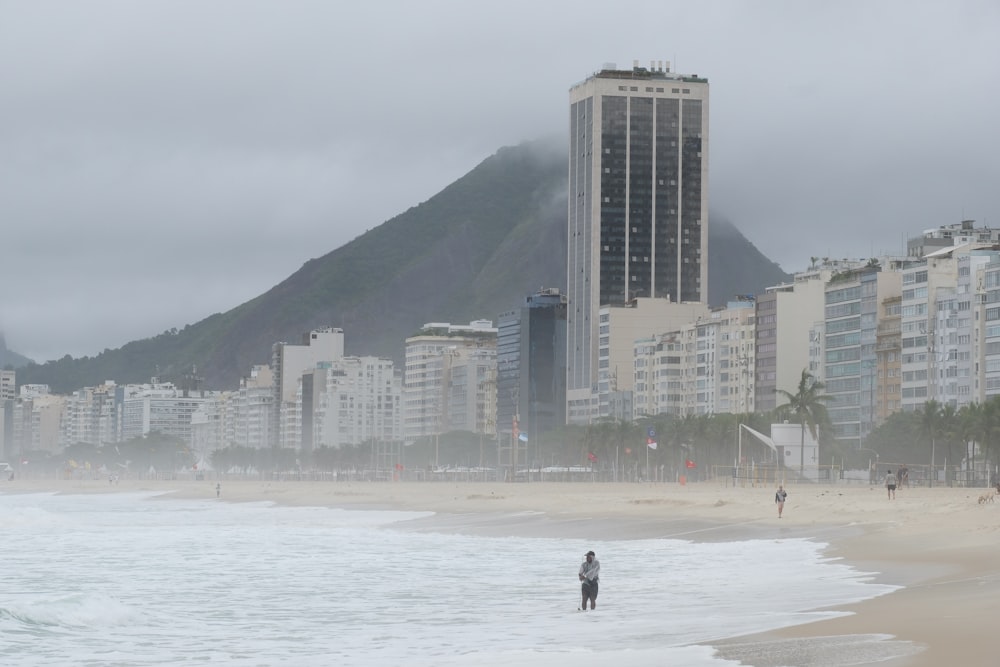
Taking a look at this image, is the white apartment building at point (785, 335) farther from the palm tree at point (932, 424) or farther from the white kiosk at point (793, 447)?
the palm tree at point (932, 424)

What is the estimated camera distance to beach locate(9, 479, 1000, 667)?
2298cm

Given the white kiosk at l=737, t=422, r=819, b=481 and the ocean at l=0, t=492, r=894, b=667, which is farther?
the white kiosk at l=737, t=422, r=819, b=481

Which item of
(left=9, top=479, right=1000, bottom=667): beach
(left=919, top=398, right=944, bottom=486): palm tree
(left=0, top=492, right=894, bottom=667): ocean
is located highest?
(left=919, top=398, right=944, bottom=486): palm tree

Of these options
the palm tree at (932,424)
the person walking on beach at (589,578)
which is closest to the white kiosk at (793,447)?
the palm tree at (932,424)

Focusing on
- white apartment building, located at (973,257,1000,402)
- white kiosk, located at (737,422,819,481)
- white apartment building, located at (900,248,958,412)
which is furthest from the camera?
white apartment building, located at (900,248,958,412)

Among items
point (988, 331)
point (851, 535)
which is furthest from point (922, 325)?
point (851, 535)

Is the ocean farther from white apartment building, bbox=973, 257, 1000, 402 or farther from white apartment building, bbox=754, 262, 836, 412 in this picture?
white apartment building, bbox=754, 262, 836, 412

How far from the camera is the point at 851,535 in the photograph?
163 ft

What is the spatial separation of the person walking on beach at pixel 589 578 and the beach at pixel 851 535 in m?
3.36

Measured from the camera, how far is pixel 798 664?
21719 millimetres

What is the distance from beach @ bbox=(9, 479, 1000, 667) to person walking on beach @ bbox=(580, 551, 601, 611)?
3362 millimetres

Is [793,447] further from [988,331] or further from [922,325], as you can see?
[922,325]

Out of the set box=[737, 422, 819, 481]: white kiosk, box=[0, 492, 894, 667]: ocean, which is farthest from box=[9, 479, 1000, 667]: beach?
box=[737, 422, 819, 481]: white kiosk

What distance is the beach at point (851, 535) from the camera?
75.4 feet
